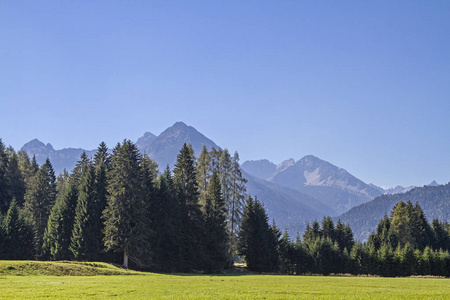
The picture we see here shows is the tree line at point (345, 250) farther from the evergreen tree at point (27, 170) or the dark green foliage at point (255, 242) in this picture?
the evergreen tree at point (27, 170)

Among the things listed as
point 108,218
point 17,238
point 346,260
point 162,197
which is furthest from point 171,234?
point 346,260

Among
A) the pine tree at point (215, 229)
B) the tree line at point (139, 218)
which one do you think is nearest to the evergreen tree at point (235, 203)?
the tree line at point (139, 218)

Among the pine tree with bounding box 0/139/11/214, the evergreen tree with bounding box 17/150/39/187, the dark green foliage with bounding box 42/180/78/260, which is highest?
the evergreen tree with bounding box 17/150/39/187

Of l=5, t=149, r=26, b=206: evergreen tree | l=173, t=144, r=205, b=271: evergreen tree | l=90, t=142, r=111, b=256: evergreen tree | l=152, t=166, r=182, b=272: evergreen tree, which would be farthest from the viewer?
l=5, t=149, r=26, b=206: evergreen tree

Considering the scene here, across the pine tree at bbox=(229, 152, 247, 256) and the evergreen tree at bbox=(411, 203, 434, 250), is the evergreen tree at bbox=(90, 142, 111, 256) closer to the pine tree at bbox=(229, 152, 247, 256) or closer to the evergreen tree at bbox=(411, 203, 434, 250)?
the pine tree at bbox=(229, 152, 247, 256)

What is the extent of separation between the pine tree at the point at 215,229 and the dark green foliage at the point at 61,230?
2181cm

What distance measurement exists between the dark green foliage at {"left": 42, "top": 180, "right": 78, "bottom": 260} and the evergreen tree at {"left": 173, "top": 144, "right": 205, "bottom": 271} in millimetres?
17431

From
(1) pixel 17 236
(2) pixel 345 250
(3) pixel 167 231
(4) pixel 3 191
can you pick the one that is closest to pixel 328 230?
(2) pixel 345 250

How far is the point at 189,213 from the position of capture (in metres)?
68.1

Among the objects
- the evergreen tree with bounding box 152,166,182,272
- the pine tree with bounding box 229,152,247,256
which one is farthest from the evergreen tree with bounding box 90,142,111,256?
the pine tree with bounding box 229,152,247,256

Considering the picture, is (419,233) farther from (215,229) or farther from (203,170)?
(203,170)

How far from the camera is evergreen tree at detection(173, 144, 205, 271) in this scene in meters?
65.0

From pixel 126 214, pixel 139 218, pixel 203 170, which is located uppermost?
pixel 203 170

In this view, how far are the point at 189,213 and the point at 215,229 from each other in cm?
525
